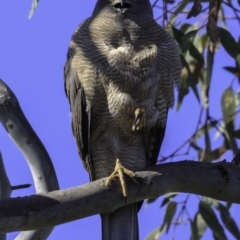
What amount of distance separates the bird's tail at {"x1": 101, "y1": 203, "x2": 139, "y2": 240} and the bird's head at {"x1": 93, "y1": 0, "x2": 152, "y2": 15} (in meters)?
0.97

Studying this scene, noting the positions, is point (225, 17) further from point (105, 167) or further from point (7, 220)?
point (7, 220)

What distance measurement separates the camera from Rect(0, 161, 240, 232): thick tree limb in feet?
9.11

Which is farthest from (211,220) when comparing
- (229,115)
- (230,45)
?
(230,45)

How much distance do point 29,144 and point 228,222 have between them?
1588mm

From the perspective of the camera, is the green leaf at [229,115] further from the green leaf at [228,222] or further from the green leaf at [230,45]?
the green leaf at [230,45]

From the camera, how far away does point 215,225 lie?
443cm

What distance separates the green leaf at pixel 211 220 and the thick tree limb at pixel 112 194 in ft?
3.76

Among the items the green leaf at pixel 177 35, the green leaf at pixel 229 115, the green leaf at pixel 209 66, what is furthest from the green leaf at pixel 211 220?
the green leaf at pixel 177 35

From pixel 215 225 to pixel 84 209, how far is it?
1685 mm

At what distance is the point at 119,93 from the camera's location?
366cm

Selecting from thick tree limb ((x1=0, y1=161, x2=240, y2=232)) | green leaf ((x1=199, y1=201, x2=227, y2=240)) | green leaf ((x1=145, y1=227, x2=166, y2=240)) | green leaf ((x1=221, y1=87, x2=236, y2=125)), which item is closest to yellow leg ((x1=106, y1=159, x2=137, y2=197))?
thick tree limb ((x1=0, y1=161, x2=240, y2=232))

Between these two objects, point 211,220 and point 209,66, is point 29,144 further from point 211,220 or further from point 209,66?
point 209,66

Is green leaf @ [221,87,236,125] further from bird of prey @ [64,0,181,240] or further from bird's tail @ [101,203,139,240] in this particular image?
bird's tail @ [101,203,139,240]

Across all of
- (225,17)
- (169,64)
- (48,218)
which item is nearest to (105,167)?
(169,64)
